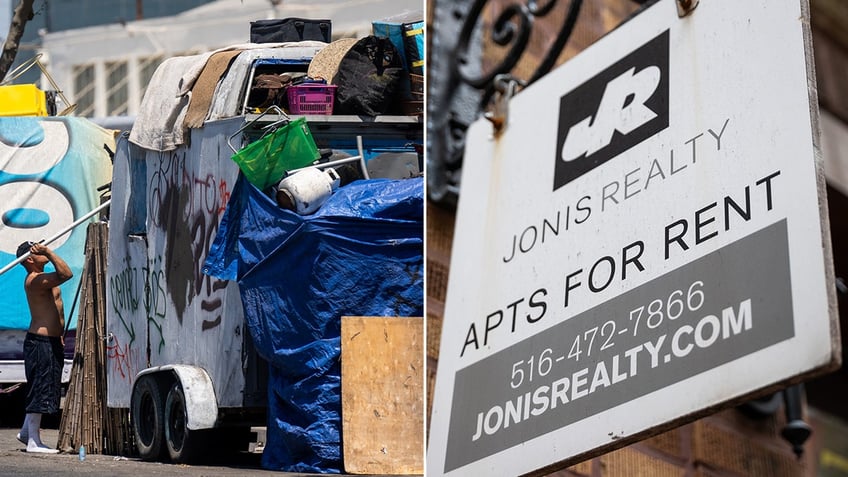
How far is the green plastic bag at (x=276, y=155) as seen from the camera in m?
6.39

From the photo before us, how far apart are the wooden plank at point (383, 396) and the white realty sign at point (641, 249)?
3.90 meters

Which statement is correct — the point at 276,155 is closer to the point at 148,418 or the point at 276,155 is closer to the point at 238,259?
the point at 238,259

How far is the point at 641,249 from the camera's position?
1699 millimetres

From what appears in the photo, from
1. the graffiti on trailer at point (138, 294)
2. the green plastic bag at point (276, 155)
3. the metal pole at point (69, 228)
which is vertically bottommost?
the graffiti on trailer at point (138, 294)

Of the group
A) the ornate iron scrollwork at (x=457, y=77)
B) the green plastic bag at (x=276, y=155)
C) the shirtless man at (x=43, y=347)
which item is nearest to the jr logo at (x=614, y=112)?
the ornate iron scrollwork at (x=457, y=77)

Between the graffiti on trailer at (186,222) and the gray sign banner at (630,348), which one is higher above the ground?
the graffiti on trailer at (186,222)

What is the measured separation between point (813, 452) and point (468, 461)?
73 centimetres

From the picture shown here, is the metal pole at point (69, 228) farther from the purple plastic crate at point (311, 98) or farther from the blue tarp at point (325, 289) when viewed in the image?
the blue tarp at point (325, 289)

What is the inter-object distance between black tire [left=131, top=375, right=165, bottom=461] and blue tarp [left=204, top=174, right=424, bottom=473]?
979 mm

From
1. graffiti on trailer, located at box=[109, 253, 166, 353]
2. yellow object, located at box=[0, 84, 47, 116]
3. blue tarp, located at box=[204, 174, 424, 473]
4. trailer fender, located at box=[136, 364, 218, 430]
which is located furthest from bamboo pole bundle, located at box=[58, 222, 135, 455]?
yellow object, located at box=[0, 84, 47, 116]

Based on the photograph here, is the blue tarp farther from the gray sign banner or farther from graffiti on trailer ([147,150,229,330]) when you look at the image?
the gray sign banner

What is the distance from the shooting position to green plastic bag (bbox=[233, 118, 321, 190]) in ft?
21.0

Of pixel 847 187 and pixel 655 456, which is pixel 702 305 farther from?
pixel 655 456

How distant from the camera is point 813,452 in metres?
1.25
